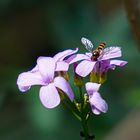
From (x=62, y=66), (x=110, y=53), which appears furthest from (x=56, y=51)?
(x=62, y=66)

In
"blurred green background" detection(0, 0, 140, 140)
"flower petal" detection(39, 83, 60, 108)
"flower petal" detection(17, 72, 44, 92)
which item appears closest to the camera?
"flower petal" detection(39, 83, 60, 108)

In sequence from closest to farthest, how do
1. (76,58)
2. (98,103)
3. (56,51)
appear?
(98,103) → (76,58) → (56,51)

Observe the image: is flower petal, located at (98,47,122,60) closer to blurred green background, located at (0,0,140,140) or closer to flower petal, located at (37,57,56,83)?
flower petal, located at (37,57,56,83)

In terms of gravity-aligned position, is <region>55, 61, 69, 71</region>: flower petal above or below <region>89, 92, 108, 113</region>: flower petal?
above

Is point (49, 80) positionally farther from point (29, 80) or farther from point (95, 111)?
point (95, 111)

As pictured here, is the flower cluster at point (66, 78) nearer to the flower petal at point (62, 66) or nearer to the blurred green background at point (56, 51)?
the flower petal at point (62, 66)

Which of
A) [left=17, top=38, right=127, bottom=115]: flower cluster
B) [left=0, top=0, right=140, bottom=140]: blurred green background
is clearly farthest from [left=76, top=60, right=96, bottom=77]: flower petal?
Answer: [left=0, top=0, right=140, bottom=140]: blurred green background

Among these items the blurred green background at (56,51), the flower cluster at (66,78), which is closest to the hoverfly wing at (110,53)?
the flower cluster at (66,78)
